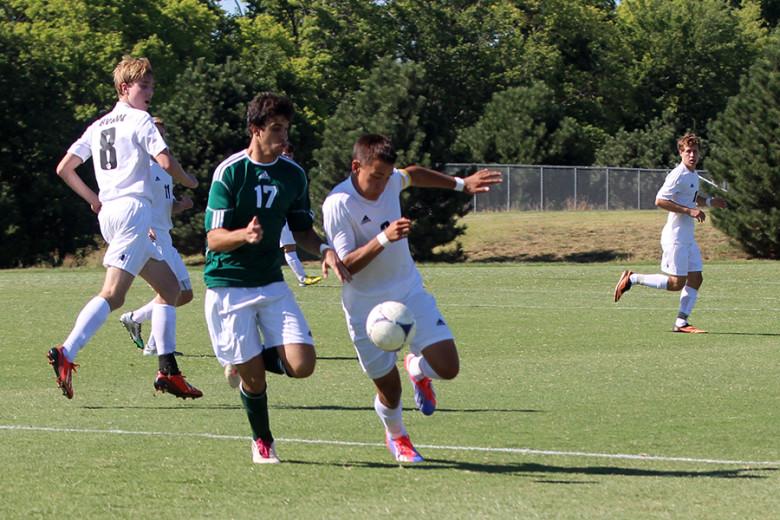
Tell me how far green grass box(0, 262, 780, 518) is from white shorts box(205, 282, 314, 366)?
682mm

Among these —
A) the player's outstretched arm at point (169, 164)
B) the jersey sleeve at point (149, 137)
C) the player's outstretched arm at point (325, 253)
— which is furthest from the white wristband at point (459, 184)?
the jersey sleeve at point (149, 137)

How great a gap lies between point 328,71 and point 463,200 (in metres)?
41.8

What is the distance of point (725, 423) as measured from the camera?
9.92m

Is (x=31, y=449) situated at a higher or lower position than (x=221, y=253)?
lower

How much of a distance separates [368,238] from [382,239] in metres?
0.52

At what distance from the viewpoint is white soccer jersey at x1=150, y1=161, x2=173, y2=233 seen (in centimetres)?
1343

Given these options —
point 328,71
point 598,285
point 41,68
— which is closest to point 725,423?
point 598,285

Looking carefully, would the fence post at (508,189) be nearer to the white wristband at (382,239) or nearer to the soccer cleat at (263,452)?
the soccer cleat at (263,452)

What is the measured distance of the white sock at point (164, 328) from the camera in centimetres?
1123

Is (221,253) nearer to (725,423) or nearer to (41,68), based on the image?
(725,423)

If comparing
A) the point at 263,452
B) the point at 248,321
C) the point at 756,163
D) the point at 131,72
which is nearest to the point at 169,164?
the point at 131,72

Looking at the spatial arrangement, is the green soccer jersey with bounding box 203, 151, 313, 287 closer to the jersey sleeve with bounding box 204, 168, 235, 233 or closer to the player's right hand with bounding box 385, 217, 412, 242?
the jersey sleeve with bounding box 204, 168, 235, 233

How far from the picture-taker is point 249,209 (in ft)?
27.2

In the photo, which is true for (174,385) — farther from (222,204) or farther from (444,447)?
(222,204)
